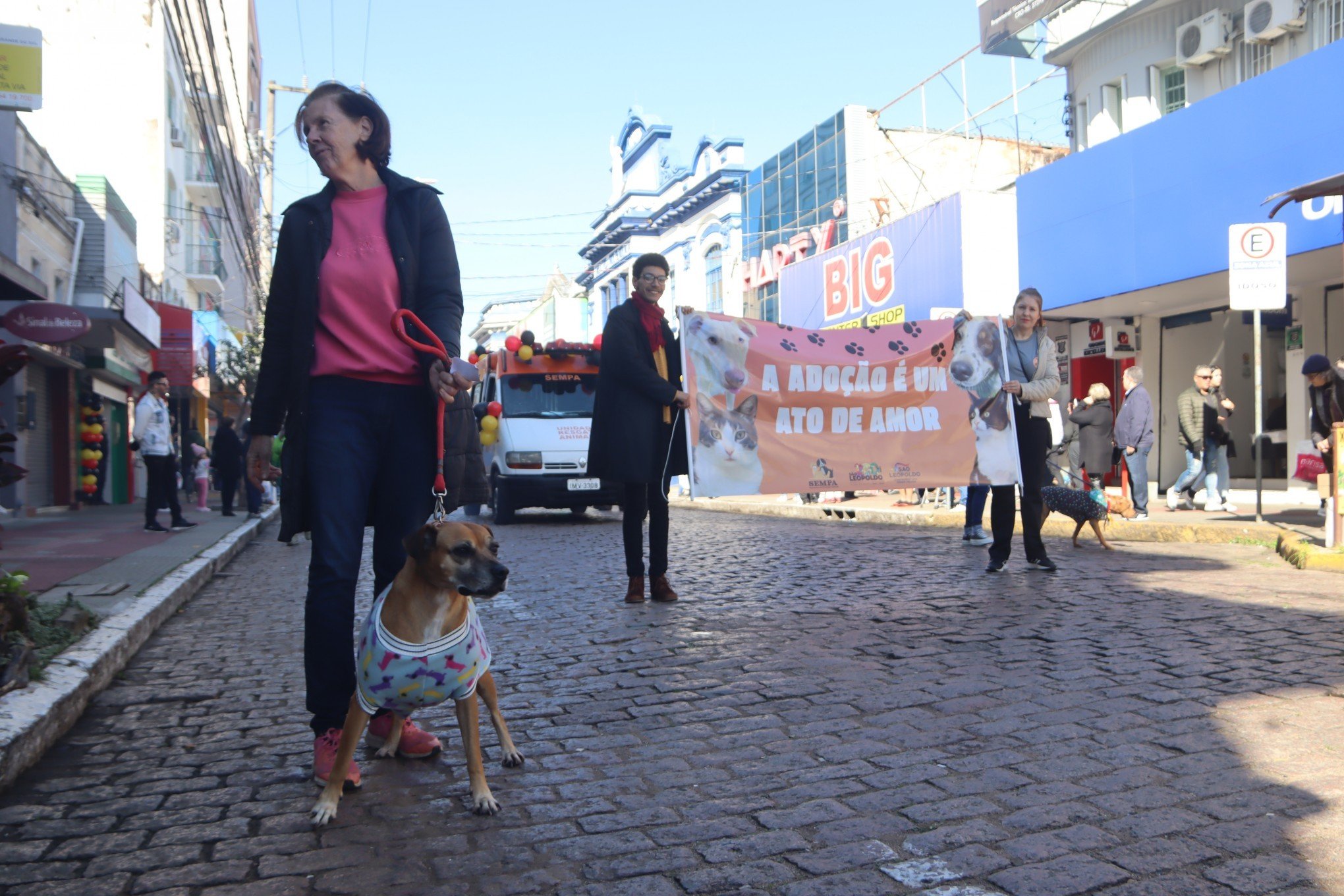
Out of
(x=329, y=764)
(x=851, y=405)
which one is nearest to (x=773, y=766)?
(x=329, y=764)

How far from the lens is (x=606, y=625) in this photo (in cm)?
604

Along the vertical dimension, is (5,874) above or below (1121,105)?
below

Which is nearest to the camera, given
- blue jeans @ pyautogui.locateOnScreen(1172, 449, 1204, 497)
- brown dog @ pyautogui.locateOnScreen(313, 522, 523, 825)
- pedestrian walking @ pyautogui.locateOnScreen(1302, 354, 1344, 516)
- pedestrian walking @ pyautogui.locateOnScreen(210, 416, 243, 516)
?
brown dog @ pyautogui.locateOnScreen(313, 522, 523, 825)

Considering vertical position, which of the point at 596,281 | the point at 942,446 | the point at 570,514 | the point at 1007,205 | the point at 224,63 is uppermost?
the point at 224,63

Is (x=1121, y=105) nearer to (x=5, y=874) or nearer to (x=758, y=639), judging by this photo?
(x=758, y=639)

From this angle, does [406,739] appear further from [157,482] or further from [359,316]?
[157,482]

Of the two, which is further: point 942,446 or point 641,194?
point 641,194

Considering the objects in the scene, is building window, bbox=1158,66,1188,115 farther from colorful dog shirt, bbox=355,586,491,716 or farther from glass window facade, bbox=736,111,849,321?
colorful dog shirt, bbox=355,586,491,716

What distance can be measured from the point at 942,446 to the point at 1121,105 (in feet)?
46.8

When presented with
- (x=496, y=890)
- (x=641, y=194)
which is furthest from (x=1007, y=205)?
(x=641, y=194)

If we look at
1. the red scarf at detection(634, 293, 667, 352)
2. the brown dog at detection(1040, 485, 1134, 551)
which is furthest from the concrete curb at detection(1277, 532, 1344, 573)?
the red scarf at detection(634, 293, 667, 352)

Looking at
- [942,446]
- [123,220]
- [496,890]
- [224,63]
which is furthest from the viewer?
[224,63]

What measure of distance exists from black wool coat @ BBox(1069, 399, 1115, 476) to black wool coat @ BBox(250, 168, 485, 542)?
1172 centimetres

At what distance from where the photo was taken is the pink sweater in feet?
11.3
